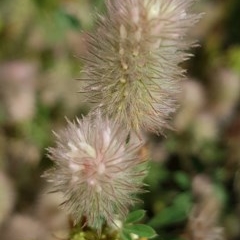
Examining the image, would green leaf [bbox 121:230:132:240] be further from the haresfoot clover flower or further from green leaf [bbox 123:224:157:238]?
the haresfoot clover flower

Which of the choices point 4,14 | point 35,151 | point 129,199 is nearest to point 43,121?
point 35,151

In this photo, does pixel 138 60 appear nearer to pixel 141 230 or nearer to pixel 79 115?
pixel 141 230

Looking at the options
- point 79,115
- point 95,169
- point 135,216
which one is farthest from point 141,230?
point 79,115

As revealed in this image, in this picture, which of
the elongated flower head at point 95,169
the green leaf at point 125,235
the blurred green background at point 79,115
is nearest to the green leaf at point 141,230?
the green leaf at point 125,235

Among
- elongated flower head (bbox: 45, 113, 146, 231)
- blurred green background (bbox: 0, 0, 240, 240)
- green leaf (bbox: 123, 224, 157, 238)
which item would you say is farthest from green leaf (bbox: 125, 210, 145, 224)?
blurred green background (bbox: 0, 0, 240, 240)

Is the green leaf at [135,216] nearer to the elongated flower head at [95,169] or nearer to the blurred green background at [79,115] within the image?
the elongated flower head at [95,169]
